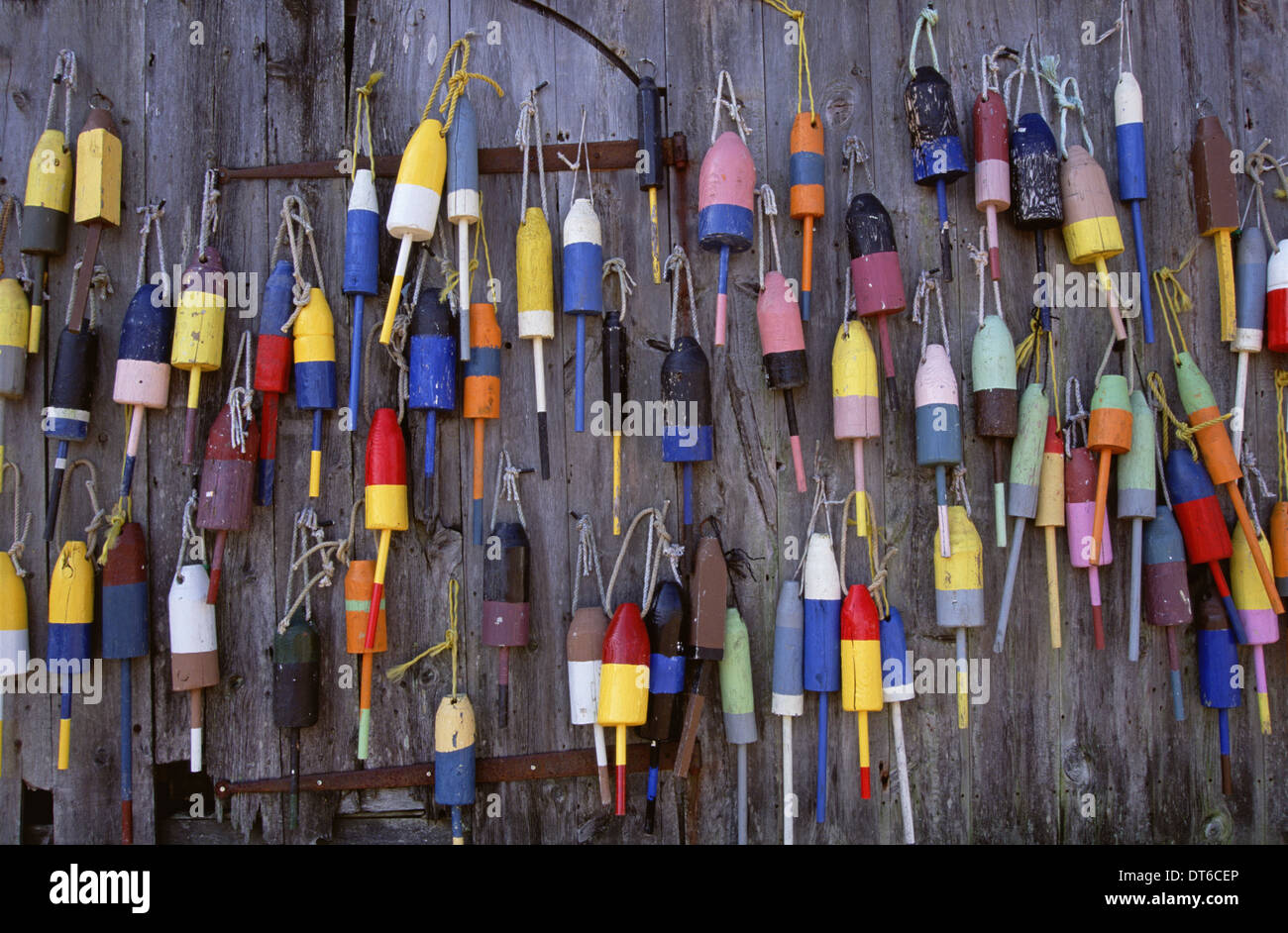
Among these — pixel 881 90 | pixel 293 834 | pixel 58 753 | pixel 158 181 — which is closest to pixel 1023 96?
pixel 881 90

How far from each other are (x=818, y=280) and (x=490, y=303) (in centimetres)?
88

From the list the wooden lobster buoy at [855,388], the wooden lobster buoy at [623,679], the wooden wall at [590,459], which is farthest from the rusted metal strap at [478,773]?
the wooden lobster buoy at [855,388]

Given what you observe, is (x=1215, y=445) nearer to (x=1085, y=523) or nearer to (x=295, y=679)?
(x=1085, y=523)

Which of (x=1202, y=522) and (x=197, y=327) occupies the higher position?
(x=197, y=327)

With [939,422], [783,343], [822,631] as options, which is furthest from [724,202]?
[822,631]

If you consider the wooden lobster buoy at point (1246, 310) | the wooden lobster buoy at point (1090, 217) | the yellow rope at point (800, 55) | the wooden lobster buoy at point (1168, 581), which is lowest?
the wooden lobster buoy at point (1168, 581)

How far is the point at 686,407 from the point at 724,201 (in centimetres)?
53

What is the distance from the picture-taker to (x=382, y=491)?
2311mm

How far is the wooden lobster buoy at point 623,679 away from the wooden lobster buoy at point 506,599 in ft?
0.76

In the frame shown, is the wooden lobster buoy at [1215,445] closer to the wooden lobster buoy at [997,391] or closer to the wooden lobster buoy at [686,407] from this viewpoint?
the wooden lobster buoy at [997,391]

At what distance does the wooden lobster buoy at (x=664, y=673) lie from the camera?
2.29 metres

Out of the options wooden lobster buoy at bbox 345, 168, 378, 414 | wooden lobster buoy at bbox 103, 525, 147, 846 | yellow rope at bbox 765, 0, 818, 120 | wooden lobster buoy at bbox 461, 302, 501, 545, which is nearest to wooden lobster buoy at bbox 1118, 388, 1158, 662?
yellow rope at bbox 765, 0, 818, 120

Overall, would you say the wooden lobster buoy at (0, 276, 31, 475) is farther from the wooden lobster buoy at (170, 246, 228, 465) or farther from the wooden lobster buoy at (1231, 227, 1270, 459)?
the wooden lobster buoy at (1231, 227, 1270, 459)

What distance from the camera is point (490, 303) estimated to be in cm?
244
